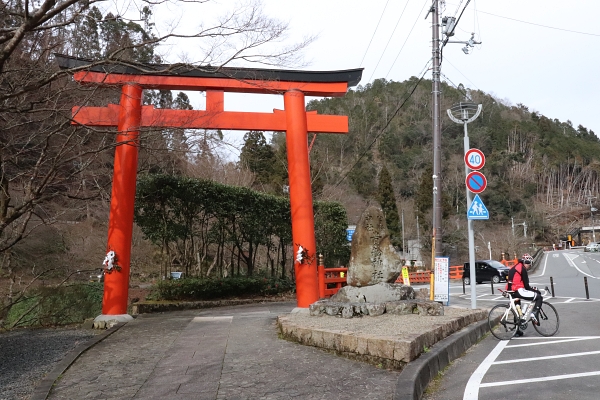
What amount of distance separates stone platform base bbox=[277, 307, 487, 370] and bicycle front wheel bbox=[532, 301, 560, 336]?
1.23 meters

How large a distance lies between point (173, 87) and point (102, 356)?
6328 mm

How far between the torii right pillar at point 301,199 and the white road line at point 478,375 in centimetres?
441

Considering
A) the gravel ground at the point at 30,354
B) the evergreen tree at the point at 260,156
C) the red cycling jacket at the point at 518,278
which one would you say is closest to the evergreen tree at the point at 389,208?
the evergreen tree at the point at 260,156

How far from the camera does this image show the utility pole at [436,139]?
41.8 feet

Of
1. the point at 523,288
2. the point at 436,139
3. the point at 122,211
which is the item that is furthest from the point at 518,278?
the point at 122,211

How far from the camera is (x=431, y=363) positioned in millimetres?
5297

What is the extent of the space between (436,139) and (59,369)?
10926 millimetres

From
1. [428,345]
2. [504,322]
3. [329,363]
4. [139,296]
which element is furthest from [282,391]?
[139,296]

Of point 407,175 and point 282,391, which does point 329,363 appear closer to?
point 282,391

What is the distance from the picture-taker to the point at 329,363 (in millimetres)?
5641

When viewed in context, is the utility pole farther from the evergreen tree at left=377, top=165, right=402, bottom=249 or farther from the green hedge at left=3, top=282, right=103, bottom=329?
the evergreen tree at left=377, top=165, right=402, bottom=249

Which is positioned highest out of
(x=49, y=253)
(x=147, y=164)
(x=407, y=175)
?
(x=407, y=175)

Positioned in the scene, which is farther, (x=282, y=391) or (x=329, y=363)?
(x=329, y=363)

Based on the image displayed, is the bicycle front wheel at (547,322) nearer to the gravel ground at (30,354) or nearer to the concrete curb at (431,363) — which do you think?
the concrete curb at (431,363)
